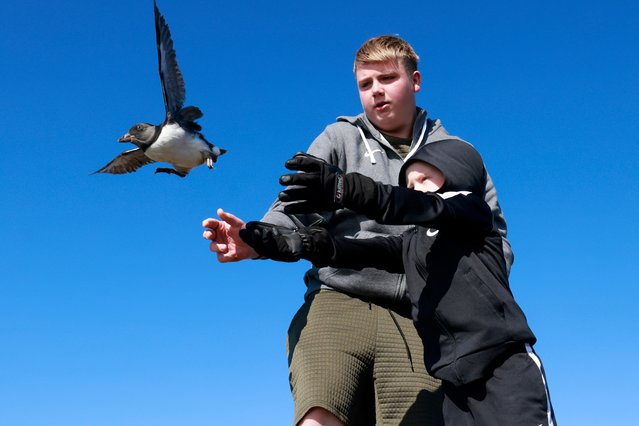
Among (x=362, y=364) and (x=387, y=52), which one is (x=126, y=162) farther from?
(x=362, y=364)

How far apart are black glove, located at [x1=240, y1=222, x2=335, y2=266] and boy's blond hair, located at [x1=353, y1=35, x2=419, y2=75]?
137cm

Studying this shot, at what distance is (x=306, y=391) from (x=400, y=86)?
79.0 inches

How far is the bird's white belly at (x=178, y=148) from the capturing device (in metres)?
10.5

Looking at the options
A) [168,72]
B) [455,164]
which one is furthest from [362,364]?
[168,72]

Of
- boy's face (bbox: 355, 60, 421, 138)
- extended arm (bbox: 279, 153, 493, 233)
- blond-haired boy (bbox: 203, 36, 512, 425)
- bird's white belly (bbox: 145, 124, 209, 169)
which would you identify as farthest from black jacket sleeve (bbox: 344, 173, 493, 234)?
bird's white belly (bbox: 145, 124, 209, 169)

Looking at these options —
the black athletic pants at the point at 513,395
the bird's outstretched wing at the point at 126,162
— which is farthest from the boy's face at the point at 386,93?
the bird's outstretched wing at the point at 126,162

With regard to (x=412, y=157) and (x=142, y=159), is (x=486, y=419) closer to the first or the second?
(x=412, y=157)

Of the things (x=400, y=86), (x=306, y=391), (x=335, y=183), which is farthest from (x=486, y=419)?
(x=400, y=86)

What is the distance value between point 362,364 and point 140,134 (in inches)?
316

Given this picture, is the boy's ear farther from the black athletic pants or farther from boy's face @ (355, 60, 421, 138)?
the black athletic pants

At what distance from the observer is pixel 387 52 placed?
16.4 feet

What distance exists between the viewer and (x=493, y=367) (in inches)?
148

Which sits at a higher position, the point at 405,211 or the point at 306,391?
the point at 405,211

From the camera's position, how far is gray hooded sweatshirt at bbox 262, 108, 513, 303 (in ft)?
15.1
